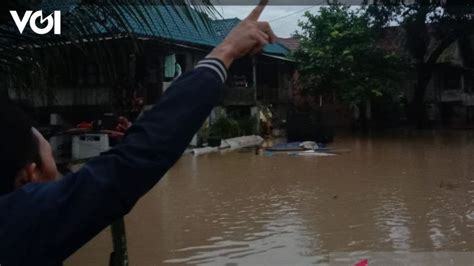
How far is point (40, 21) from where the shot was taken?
10.4 feet

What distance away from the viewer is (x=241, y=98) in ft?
80.5

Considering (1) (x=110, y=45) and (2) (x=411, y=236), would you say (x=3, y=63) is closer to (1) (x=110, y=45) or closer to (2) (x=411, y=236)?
(1) (x=110, y=45)

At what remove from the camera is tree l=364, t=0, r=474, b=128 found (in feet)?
71.1

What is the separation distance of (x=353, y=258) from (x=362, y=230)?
4.64 ft

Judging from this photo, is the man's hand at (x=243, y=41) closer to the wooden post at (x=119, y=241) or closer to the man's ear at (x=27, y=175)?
the man's ear at (x=27, y=175)

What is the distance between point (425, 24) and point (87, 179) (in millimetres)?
24224

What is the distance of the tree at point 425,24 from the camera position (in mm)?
21670

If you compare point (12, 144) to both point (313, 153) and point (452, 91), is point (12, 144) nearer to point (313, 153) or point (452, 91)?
point (313, 153)

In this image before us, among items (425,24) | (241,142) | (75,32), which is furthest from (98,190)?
(425,24)

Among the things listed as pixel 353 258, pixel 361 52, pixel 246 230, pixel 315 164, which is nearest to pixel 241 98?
pixel 361 52

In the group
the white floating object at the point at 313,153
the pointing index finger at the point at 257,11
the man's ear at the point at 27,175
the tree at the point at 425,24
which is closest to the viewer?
the man's ear at the point at 27,175

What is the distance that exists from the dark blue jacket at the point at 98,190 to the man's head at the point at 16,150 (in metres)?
0.06

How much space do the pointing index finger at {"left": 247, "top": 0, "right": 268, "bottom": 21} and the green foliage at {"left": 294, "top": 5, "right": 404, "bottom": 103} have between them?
2321cm

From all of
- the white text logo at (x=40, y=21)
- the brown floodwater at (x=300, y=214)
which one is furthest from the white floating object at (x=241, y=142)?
the white text logo at (x=40, y=21)
